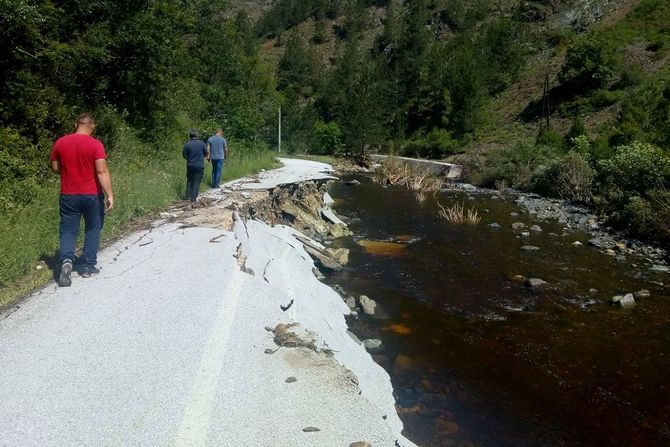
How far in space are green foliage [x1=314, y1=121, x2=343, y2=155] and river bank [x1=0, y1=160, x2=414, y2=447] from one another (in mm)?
53701

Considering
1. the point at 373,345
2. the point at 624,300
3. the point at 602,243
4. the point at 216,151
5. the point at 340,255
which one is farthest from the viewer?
the point at 602,243

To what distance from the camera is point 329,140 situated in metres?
60.4

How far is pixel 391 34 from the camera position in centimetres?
9506

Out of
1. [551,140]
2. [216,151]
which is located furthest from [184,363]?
[551,140]

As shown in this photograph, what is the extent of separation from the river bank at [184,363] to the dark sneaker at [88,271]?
110mm

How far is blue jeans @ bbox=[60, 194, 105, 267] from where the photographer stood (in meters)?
5.87

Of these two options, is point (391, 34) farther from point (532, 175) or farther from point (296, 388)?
point (296, 388)

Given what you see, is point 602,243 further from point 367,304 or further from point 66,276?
point 66,276

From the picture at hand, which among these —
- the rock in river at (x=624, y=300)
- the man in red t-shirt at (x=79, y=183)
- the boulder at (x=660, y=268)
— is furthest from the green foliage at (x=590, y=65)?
the man in red t-shirt at (x=79, y=183)

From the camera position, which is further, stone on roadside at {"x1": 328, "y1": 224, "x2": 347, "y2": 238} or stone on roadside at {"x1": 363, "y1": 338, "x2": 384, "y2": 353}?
stone on roadside at {"x1": 328, "y1": 224, "x2": 347, "y2": 238}

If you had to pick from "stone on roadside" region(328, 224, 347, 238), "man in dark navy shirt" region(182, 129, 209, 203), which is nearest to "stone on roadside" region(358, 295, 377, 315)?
"man in dark navy shirt" region(182, 129, 209, 203)

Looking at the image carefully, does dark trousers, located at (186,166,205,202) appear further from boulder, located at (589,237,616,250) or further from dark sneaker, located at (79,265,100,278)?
boulder, located at (589,237,616,250)

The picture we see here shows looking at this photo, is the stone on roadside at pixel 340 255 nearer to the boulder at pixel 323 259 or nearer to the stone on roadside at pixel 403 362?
the boulder at pixel 323 259

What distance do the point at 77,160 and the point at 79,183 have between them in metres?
0.29
